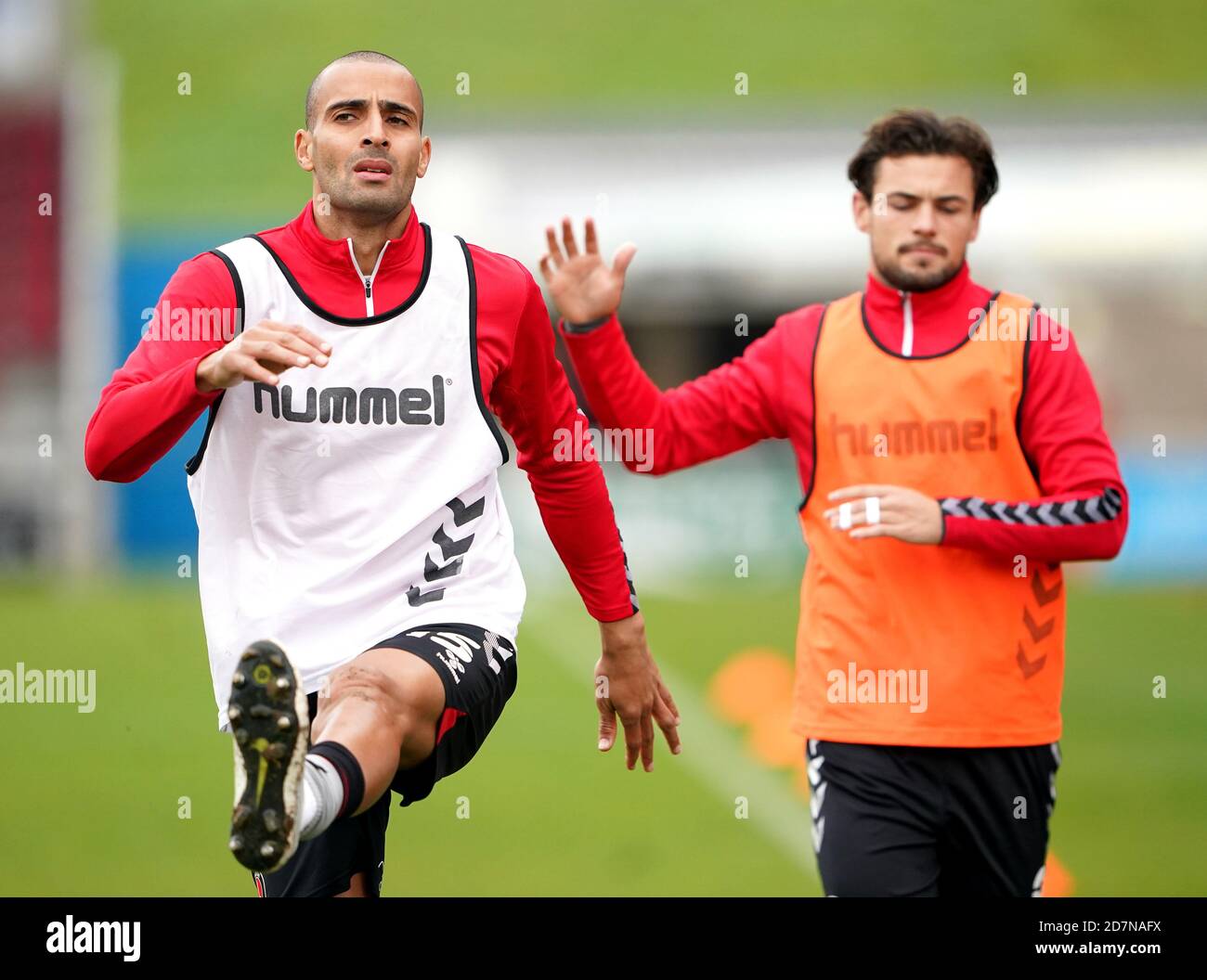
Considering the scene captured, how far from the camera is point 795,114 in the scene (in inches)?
1080

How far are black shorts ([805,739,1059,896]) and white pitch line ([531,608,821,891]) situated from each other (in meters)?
3.23

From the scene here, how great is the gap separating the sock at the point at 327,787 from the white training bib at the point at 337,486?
2.13 feet

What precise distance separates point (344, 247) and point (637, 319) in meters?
20.1

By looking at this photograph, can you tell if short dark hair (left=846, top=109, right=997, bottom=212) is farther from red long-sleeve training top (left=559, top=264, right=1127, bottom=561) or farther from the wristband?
the wristband

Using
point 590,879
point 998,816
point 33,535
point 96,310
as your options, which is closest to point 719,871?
point 590,879

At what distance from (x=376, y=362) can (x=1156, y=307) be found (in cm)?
2261

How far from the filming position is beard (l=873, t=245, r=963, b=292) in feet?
17.0

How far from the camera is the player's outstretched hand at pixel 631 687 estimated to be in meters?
5.14

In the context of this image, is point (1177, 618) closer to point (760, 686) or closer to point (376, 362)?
point (760, 686)

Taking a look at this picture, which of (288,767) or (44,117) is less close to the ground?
(44,117)
